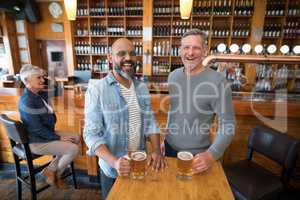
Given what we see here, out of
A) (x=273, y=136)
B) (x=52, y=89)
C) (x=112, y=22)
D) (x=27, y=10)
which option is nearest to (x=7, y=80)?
(x=27, y=10)

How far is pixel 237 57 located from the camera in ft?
6.39

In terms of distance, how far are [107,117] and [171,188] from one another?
52 cm

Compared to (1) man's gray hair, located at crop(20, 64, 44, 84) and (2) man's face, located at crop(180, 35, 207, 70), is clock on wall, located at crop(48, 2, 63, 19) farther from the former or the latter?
(2) man's face, located at crop(180, 35, 207, 70)

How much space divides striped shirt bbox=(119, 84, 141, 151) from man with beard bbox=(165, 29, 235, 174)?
26cm

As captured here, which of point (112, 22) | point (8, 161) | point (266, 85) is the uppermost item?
point (112, 22)

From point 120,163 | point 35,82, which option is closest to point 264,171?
point 120,163

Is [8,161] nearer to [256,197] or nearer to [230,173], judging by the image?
[230,173]

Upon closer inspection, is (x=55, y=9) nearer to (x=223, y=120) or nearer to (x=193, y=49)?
(x=193, y=49)

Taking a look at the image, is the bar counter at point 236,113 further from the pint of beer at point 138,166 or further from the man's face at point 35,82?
the pint of beer at point 138,166

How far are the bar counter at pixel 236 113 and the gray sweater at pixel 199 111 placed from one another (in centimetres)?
79

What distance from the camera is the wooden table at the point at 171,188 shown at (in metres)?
0.90

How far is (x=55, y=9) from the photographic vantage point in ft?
19.3

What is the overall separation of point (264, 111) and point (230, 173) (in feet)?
2.57

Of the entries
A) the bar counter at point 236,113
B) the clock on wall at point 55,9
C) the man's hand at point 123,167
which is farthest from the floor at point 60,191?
the clock on wall at point 55,9
